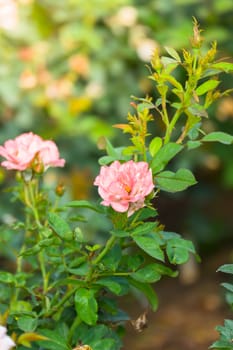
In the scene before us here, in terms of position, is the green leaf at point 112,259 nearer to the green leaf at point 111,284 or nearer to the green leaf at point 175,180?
the green leaf at point 111,284

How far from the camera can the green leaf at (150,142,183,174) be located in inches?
51.6

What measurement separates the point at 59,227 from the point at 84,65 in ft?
5.50

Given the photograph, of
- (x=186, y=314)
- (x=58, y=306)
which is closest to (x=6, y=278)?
Result: (x=58, y=306)

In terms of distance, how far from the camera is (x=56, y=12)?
3.00m

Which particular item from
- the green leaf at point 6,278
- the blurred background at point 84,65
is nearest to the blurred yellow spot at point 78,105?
the blurred background at point 84,65

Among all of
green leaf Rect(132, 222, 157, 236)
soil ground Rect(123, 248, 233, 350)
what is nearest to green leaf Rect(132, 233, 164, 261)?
green leaf Rect(132, 222, 157, 236)

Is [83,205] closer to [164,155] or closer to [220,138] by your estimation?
[164,155]

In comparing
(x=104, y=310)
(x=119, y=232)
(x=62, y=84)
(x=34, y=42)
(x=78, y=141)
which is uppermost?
(x=34, y=42)

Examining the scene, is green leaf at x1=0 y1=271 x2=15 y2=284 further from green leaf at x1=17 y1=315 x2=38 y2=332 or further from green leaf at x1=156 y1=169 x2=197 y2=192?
green leaf at x1=156 y1=169 x2=197 y2=192

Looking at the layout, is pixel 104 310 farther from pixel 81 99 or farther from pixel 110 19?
pixel 110 19

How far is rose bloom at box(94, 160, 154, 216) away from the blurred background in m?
1.45

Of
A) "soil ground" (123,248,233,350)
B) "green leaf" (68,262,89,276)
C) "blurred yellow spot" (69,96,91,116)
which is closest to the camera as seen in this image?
"green leaf" (68,262,89,276)

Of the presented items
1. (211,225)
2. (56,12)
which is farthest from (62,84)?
(211,225)

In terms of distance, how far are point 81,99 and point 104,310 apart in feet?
4.96
